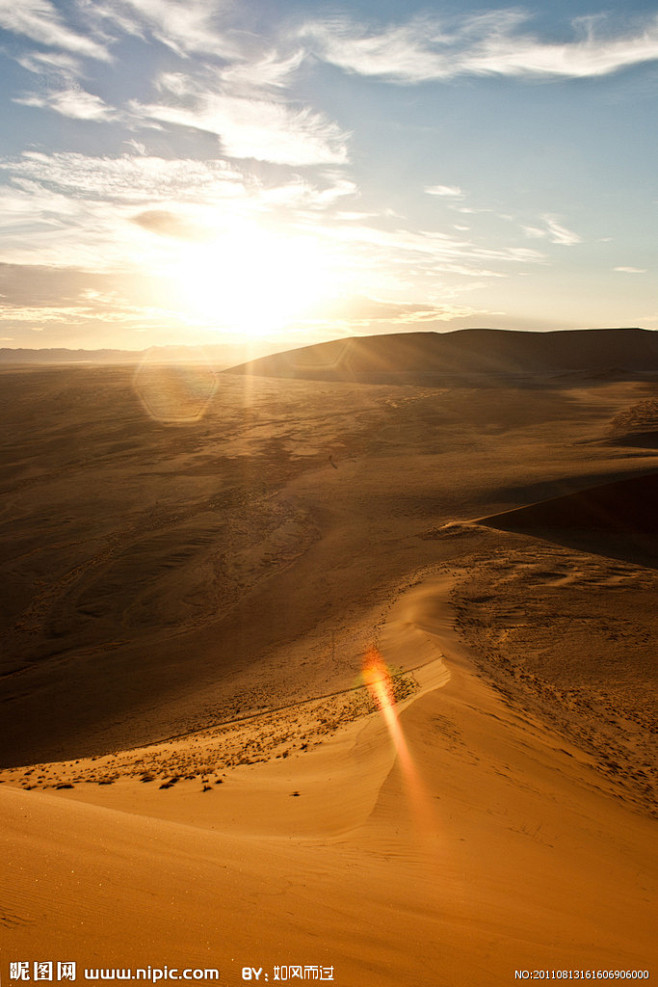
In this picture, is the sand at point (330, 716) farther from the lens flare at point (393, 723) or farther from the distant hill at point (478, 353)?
the distant hill at point (478, 353)

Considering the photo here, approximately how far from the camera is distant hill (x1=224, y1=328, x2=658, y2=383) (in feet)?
217

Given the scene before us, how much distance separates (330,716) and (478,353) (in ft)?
225

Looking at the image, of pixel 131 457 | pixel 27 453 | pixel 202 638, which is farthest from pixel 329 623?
pixel 27 453

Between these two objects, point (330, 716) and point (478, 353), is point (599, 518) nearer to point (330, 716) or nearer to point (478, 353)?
point (330, 716)

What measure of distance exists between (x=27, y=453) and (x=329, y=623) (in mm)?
19477

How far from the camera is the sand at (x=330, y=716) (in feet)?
7.60

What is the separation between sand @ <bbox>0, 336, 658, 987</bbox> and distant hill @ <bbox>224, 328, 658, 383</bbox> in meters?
47.0

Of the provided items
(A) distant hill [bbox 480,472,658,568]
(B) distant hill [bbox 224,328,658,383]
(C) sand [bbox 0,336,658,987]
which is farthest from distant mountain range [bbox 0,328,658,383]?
(A) distant hill [bbox 480,472,658,568]

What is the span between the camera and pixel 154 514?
1602cm

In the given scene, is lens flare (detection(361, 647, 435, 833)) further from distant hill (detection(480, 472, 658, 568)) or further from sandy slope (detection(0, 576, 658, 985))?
distant hill (detection(480, 472, 658, 568))

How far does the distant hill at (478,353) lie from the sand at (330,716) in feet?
154

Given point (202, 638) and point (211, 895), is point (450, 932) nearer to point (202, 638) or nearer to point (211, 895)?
point (211, 895)

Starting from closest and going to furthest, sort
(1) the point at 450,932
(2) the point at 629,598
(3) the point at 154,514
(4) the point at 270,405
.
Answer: (1) the point at 450,932 → (2) the point at 629,598 → (3) the point at 154,514 → (4) the point at 270,405

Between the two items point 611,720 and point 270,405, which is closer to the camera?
point 611,720
